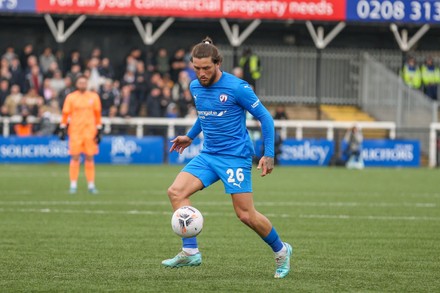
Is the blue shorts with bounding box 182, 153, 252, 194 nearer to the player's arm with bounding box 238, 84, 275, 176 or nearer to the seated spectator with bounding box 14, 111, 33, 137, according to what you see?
the player's arm with bounding box 238, 84, 275, 176

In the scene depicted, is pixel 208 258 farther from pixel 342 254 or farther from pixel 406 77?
pixel 406 77

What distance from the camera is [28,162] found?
30.5 metres

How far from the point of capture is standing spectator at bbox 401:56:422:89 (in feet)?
118

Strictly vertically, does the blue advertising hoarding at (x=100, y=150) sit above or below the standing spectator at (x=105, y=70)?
below

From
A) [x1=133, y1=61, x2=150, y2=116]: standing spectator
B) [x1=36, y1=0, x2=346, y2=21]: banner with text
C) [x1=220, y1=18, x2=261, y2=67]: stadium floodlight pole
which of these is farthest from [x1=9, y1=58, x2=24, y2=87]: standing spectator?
[x1=220, y1=18, x2=261, y2=67]: stadium floodlight pole

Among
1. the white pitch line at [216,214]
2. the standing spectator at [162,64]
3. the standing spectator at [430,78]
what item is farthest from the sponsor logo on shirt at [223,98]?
the standing spectator at [430,78]

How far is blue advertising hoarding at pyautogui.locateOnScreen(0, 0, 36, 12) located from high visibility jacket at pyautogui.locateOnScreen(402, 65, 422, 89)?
12359 millimetres

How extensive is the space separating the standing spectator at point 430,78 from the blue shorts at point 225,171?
89.7 feet

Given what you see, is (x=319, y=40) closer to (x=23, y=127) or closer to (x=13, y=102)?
(x=13, y=102)

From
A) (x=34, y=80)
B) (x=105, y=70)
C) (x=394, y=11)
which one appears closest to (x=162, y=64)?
(x=105, y=70)

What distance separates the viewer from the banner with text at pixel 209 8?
32969 mm

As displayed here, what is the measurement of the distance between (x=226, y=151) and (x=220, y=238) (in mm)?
3477

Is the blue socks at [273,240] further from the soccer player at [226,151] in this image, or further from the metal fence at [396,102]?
the metal fence at [396,102]

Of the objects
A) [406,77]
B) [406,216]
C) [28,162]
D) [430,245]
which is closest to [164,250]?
[430,245]
